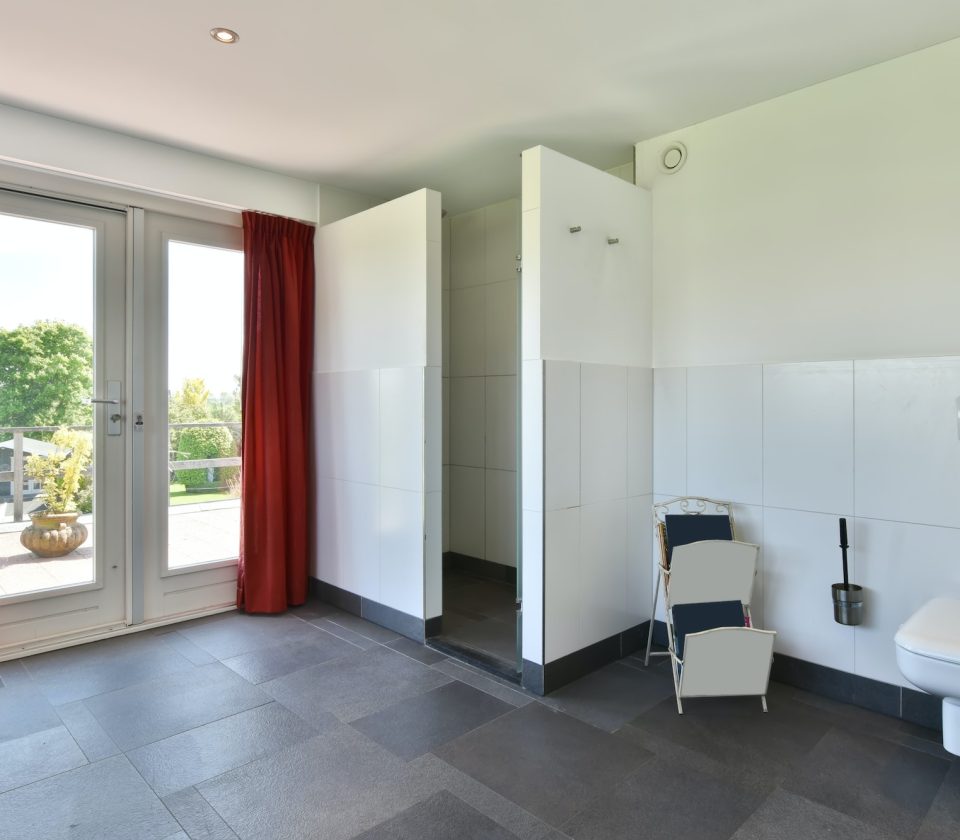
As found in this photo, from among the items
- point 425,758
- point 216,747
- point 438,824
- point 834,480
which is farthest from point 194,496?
point 834,480

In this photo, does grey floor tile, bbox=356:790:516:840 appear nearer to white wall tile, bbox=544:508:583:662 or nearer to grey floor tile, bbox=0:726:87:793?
white wall tile, bbox=544:508:583:662

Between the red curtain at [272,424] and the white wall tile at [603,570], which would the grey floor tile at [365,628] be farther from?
the white wall tile at [603,570]

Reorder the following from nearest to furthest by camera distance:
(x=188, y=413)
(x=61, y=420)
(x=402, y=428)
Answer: (x=61, y=420) < (x=402, y=428) < (x=188, y=413)

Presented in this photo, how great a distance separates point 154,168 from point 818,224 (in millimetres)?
3357

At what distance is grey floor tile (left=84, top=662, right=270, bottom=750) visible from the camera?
2.51 metres

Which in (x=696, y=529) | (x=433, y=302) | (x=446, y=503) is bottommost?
(x=446, y=503)

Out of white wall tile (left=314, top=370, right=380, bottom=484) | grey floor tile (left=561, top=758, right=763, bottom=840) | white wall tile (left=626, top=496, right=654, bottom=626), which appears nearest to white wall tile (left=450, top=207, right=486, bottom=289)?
white wall tile (left=314, top=370, right=380, bottom=484)

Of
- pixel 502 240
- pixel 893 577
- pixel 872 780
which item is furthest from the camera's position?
pixel 502 240

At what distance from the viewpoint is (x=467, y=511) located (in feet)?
15.8

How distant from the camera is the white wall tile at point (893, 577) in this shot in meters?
2.48

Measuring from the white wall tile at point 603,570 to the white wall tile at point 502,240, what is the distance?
2.01 m

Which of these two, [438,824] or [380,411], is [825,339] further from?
[438,824]

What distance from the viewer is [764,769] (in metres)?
2.24

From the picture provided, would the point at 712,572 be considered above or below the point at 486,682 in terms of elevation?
above
